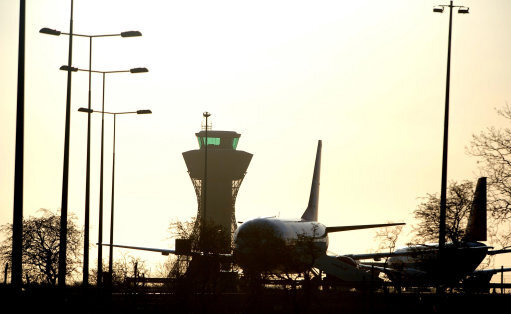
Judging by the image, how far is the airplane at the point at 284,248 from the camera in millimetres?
62469

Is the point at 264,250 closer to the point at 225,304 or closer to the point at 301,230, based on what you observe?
the point at 301,230

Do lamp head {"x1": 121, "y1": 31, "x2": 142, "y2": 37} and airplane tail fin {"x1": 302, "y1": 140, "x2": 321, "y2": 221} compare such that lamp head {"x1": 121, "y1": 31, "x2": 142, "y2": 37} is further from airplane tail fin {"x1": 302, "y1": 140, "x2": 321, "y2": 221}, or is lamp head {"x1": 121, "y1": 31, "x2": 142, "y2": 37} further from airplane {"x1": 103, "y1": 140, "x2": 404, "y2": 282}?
airplane tail fin {"x1": 302, "y1": 140, "x2": 321, "y2": 221}

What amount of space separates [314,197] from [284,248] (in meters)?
37.0

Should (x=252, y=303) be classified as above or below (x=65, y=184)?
below

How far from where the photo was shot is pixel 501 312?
52.2 meters

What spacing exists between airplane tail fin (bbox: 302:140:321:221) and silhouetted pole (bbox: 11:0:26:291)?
2498 inches

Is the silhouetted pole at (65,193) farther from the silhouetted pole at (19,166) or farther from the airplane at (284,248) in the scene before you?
the silhouetted pole at (19,166)

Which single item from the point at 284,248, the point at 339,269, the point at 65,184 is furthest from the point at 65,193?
the point at 339,269

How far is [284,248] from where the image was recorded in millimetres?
70688

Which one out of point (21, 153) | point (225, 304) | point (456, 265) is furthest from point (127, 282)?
point (456, 265)

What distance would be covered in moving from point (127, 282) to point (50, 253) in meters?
46.8

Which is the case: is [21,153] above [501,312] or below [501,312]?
above

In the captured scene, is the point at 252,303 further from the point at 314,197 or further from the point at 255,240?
the point at 314,197

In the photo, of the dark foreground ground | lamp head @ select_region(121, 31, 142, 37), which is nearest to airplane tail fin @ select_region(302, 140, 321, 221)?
the dark foreground ground
